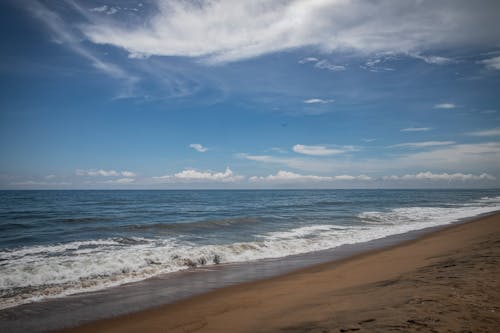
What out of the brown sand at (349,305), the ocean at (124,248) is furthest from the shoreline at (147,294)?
the ocean at (124,248)

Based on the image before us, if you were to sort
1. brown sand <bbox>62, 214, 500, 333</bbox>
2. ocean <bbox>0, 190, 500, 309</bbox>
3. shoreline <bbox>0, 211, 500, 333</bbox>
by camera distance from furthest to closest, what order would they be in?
1. ocean <bbox>0, 190, 500, 309</bbox>
2. shoreline <bbox>0, 211, 500, 333</bbox>
3. brown sand <bbox>62, 214, 500, 333</bbox>

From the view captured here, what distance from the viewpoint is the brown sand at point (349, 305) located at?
4.34 metres

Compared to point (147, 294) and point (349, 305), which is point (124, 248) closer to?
point (147, 294)

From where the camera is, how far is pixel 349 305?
5.49 metres

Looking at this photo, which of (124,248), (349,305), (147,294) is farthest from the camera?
(124,248)

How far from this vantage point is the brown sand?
434 centimetres

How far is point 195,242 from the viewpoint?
1508 centimetres

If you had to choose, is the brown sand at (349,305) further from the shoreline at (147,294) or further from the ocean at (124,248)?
the ocean at (124,248)

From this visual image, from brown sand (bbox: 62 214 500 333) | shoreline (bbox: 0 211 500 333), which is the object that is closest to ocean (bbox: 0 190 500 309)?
shoreline (bbox: 0 211 500 333)

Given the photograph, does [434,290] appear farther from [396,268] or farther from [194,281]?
[194,281]

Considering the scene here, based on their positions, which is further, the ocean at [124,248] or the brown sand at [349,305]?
the ocean at [124,248]

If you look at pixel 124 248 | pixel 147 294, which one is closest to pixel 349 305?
pixel 147 294

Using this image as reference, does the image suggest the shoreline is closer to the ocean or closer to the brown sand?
the brown sand

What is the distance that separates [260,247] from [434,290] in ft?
28.6
